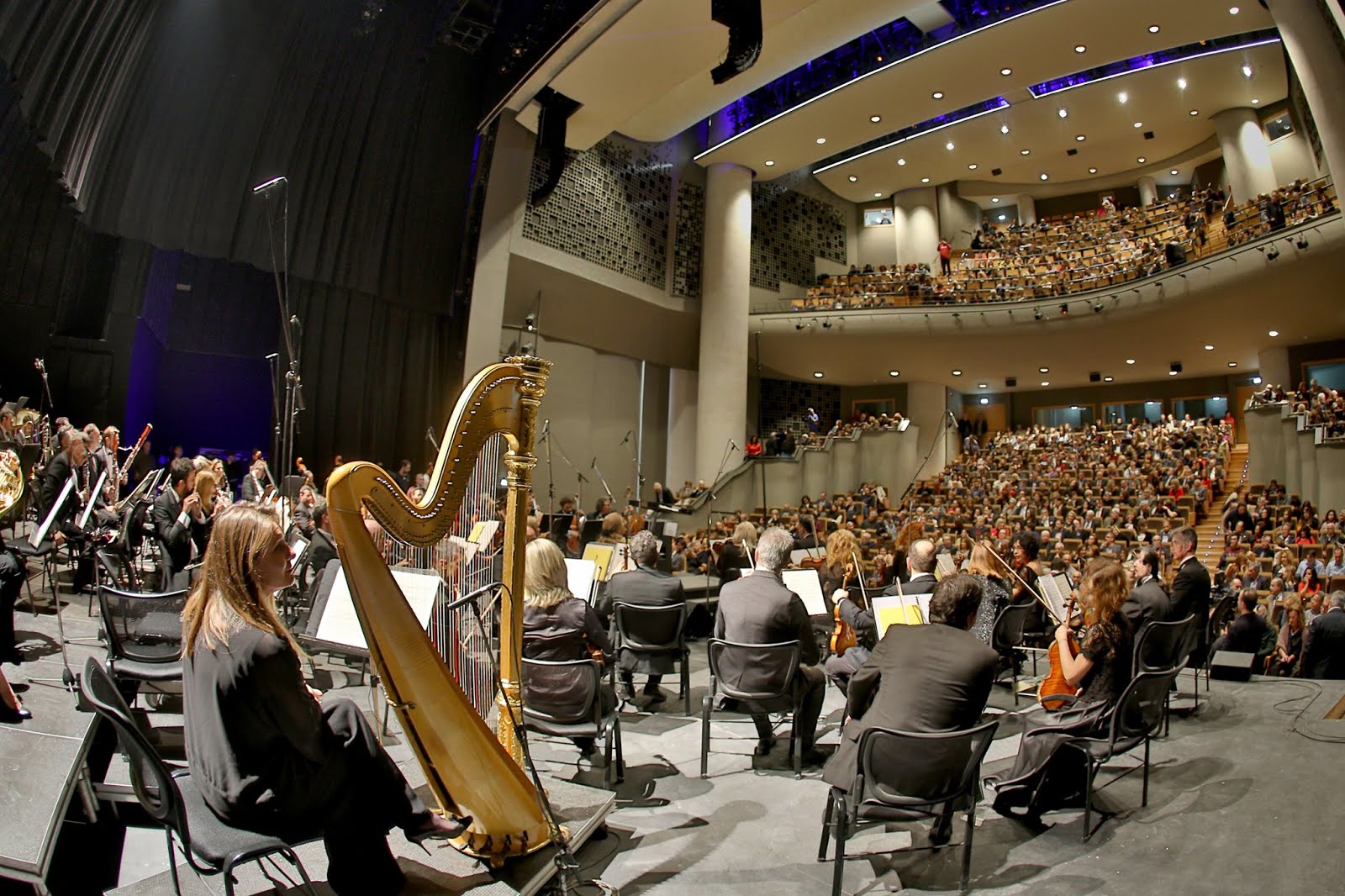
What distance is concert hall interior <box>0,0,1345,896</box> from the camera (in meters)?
2.24

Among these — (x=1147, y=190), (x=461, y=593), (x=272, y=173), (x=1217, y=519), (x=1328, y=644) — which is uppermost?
(x=1147, y=190)

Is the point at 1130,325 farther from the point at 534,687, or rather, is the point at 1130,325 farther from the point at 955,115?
the point at 534,687

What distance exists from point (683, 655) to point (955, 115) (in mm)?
18098

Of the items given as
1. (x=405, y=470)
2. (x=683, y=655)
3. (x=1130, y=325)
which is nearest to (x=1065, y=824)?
(x=683, y=655)

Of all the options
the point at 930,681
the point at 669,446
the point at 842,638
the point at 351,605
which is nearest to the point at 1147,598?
the point at 842,638

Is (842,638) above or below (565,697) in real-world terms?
above

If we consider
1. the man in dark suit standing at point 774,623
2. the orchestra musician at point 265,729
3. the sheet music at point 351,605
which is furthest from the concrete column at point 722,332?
the orchestra musician at point 265,729

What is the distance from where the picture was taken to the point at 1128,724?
3.15m

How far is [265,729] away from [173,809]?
23cm

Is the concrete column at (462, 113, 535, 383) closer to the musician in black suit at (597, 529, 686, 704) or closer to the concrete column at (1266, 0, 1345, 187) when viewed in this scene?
the musician in black suit at (597, 529, 686, 704)

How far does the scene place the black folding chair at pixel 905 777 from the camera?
2.40m

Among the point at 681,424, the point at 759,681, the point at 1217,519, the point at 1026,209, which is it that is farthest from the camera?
the point at 1026,209

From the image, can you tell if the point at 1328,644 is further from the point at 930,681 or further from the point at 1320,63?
the point at 1320,63

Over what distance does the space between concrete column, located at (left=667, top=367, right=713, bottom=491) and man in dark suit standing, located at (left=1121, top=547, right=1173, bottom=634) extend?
574 inches
